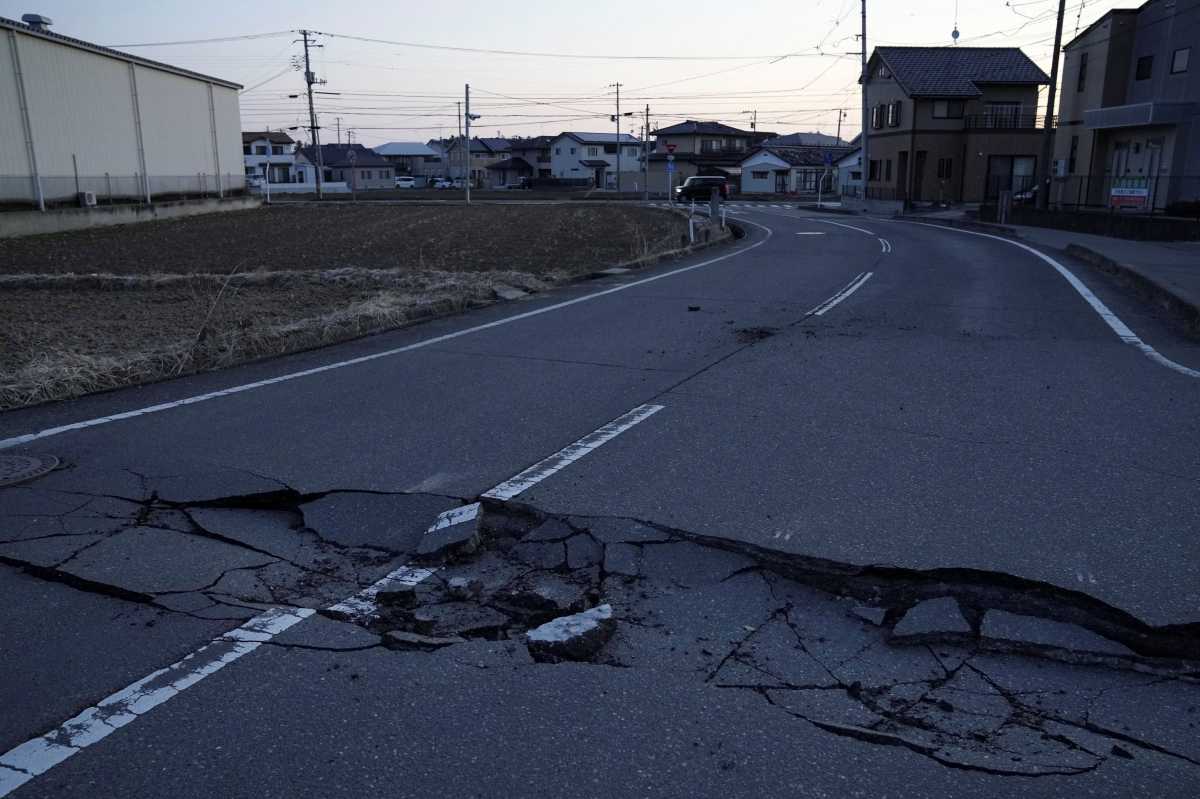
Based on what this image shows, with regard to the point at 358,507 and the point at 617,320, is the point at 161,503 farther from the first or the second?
the point at 617,320

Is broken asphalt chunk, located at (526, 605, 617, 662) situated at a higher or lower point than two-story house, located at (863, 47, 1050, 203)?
lower

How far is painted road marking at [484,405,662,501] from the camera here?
5141 millimetres

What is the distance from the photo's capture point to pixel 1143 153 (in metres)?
32.9

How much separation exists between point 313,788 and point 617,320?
8.74 metres

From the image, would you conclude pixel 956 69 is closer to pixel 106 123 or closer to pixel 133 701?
pixel 106 123

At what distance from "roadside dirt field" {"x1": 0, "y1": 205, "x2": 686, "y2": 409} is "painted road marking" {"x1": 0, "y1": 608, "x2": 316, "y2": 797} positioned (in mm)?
4779

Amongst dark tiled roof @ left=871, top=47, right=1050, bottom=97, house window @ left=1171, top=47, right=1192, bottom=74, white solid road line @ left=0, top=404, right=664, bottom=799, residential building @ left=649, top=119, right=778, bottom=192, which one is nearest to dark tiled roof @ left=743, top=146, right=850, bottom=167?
residential building @ left=649, top=119, right=778, bottom=192

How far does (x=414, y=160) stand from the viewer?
131000mm

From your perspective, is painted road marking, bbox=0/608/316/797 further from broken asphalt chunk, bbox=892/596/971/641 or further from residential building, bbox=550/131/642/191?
residential building, bbox=550/131/642/191

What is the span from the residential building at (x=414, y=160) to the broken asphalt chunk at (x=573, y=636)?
132 meters

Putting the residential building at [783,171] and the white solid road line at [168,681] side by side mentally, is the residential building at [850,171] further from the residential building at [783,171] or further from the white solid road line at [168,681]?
the white solid road line at [168,681]

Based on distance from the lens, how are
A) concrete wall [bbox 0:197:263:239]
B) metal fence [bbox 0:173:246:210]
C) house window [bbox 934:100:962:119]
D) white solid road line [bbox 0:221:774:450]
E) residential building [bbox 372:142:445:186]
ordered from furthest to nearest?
1. residential building [bbox 372:142:445:186]
2. house window [bbox 934:100:962:119]
3. metal fence [bbox 0:173:246:210]
4. concrete wall [bbox 0:197:263:239]
5. white solid road line [bbox 0:221:774:450]

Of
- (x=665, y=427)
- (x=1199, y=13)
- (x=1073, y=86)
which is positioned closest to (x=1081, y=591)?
(x=665, y=427)

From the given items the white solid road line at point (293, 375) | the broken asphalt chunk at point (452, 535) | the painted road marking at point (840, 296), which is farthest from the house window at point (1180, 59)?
the broken asphalt chunk at point (452, 535)
